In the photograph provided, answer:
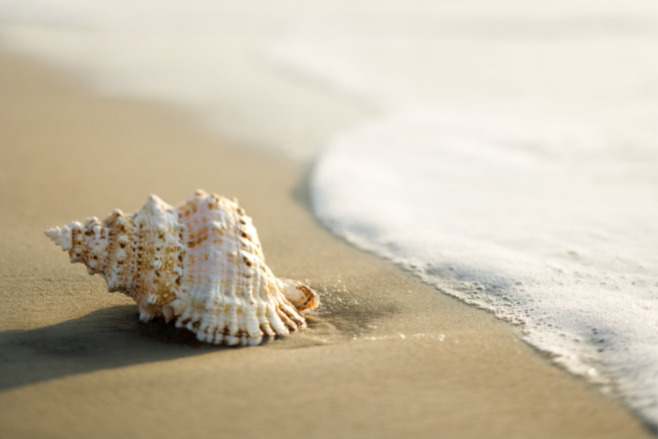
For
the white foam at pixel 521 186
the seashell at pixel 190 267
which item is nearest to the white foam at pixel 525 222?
the white foam at pixel 521 186

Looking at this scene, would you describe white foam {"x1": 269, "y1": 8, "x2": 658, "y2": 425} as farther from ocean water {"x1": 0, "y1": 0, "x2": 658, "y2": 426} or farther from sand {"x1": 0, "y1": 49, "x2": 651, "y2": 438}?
sand {"x1": 0, "y1": 49, "x2": 651, "y2": 438}

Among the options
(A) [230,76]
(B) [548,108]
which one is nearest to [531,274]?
(B) [548,108]

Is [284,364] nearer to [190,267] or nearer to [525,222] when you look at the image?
[190,267]

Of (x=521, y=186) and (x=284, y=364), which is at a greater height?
(x=521, y=186)

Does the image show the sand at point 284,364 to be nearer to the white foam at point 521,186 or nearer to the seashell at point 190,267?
the seashell at point 190,267

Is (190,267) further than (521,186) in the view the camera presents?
No

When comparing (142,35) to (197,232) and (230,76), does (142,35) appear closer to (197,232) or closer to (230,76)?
Answer: (230,76)

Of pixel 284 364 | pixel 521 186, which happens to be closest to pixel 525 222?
pixel 521 186
